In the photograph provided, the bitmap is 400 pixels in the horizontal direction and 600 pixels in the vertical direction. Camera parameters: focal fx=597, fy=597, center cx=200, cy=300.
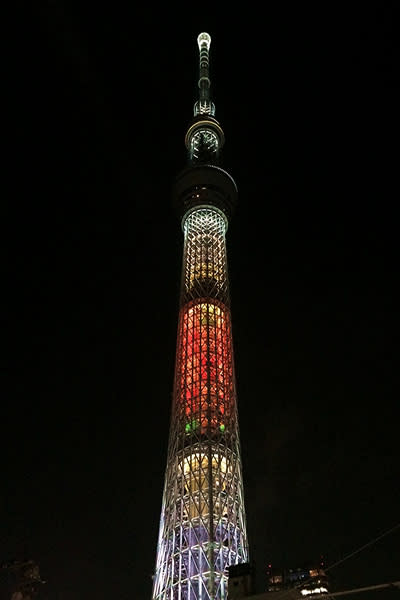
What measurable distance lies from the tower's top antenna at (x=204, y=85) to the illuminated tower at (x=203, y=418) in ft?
11.6

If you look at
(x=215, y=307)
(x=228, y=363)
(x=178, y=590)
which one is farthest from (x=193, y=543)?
(x=215, y=307)

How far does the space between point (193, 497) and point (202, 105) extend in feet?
149

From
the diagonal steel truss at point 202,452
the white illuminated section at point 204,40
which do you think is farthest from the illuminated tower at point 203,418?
the white illuminated section at point 204,40

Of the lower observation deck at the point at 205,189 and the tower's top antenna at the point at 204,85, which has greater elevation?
the tower's top antenna at the point at 204,85

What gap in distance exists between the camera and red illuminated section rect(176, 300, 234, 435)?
1805 inches

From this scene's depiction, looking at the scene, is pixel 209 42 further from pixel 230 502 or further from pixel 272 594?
pixel 272 594

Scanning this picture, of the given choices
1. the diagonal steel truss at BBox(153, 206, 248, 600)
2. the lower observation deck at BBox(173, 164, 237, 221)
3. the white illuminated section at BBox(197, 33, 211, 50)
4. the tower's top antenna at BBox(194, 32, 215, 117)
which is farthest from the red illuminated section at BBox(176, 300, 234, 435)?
the white illuminated section at BBox(197, 33, 211, 50)

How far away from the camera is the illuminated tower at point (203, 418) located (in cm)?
3862

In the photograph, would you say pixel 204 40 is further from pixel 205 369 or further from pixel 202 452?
pixel 202 452

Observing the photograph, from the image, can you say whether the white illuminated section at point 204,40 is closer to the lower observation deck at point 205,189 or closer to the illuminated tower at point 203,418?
the illuminated tower at point 203,418

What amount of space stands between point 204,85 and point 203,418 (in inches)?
1654

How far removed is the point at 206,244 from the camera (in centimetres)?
5781

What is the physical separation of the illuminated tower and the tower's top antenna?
139 inches

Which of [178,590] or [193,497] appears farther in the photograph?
[193,497]
